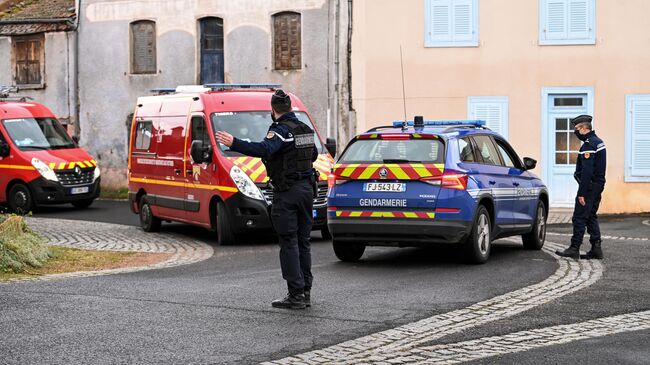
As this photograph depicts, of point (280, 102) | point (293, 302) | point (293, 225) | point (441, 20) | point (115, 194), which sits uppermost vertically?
point (441, 20)

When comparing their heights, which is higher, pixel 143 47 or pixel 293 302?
pixel 143 47

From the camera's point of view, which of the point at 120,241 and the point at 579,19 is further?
the point at 579,19

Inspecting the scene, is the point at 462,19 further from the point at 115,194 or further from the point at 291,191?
the point at 291,191

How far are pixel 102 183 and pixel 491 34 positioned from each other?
38.8 feet

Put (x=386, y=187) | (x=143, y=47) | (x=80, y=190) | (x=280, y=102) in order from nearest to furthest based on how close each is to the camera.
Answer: (x=280, y=102) → (x=386, y=187) → (x=80, y=190) → (x=143, y=47)

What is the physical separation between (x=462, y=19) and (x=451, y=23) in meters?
0.27

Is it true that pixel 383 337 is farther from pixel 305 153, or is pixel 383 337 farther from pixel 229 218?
pixel 229 218

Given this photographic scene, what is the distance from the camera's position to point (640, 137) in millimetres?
27078

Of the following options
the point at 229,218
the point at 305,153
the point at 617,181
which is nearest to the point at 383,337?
the point at 305,153

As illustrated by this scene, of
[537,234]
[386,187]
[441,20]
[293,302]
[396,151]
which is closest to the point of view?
[293,302]

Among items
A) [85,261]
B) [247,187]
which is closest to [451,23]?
[247,187]

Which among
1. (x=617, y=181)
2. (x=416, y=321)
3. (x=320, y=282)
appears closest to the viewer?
(x=416, y=321)

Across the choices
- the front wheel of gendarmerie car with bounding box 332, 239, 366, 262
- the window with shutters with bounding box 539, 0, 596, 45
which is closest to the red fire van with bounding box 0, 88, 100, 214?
the window with shutters with bounding box 539, 0, 596, 45

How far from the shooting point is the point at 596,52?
27344 mm
